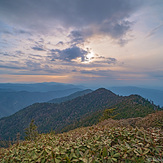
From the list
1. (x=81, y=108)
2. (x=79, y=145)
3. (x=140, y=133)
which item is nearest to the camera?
(x=79, y=145)

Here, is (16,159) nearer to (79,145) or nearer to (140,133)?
(79,145)

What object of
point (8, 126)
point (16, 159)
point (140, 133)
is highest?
point (140, 133)

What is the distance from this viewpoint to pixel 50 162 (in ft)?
11.8

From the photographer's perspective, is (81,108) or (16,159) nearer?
(16,159)

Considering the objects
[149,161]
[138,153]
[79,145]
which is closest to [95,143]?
[79,145]

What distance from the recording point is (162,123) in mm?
7621

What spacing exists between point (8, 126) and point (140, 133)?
24060 cm

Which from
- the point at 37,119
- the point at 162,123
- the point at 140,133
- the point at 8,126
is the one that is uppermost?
the point at 140,133

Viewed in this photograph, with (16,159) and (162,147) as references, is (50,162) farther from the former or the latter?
(162,147)

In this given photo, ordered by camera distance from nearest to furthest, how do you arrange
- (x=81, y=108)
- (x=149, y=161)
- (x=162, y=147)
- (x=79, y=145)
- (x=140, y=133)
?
(x=149, y=161) → (x=162, y=147) → (x=79, y=145) → (x=140, y=133) → (x=81, y=108)

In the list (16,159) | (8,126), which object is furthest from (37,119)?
(16,159)

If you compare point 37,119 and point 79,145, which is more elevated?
point 79,145

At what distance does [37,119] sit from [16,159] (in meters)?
207

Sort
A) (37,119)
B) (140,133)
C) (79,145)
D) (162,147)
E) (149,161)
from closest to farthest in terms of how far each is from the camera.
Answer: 1. (149,161)
2. (162,147)
3. (79,145)
4. (140,133)
5. (37,119)
